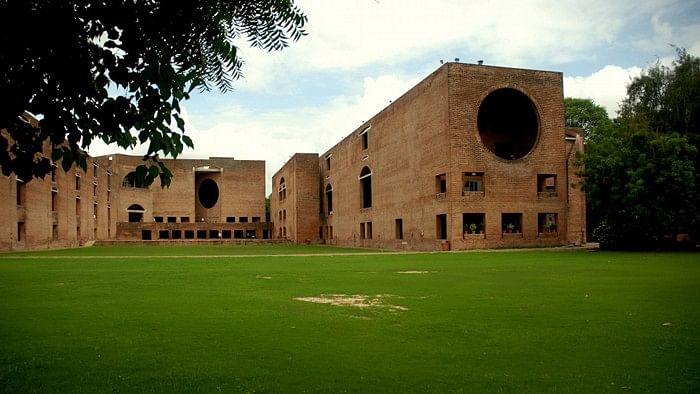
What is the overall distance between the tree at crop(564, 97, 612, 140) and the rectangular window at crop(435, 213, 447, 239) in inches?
1235

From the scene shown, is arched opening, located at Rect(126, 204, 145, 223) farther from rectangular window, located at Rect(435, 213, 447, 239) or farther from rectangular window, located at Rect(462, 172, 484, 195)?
rectangular window, located at Rect(462, 172, 484, 195)

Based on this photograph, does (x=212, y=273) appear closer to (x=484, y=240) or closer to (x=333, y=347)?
(x=333, y=347)

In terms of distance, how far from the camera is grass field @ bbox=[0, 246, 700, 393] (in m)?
5.77

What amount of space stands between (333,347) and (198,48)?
4794mm

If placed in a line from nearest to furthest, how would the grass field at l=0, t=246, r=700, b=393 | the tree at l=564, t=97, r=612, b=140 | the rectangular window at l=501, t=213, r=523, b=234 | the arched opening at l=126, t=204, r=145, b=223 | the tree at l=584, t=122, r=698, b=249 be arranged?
1. the grass field at l=0, t=246, r=700, b=393
2. the tree at l=584, t=122, r=698, b=249
3. the rectangular window at l=501, t=213, r=523, b=234
4. the tree at l=564, t=97, r=612, b=140
5. the arched opening at l=126, t=204, r=145, b=223

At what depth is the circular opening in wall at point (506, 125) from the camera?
43406 mm

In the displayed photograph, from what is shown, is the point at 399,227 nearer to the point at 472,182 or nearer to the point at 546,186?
the point at 472,182

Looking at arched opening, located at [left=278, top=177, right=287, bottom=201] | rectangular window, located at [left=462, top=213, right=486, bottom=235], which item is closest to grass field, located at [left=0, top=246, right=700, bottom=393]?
rectangular window, located at [left=462, top=213, right=486, bottom=235]

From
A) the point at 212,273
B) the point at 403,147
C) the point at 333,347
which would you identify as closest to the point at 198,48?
the point at 333,347

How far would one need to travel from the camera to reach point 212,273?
19.8m

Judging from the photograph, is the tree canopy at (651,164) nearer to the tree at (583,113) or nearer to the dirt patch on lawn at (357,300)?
the dirt patch on lawn at (357,300)

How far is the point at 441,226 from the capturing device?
41.2 metres

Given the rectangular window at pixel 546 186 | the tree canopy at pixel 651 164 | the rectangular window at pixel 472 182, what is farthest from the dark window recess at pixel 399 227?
the tree canopy at pixel 651 164

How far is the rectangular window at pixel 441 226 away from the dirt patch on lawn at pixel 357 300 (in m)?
28.4
